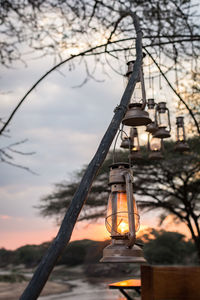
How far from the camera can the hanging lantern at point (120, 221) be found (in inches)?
46.6

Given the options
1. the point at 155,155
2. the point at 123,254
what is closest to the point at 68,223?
the point at 123,254

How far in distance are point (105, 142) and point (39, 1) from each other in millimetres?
2554

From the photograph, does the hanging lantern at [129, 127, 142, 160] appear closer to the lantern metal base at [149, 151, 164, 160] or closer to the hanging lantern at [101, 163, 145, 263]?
the lantern metal base at [149, 151, 164, 160]

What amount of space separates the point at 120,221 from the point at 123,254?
11 centimetres

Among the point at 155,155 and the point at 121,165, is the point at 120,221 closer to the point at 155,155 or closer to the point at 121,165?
the point at 121,165

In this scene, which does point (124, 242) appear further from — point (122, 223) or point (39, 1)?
point (39, 1)

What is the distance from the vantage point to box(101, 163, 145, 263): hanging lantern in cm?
118

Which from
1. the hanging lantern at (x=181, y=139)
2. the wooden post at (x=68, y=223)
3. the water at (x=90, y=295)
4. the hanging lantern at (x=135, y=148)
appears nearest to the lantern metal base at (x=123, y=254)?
the wooden post at (x=68, y=223)

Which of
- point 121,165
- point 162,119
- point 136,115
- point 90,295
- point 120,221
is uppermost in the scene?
point 162,119

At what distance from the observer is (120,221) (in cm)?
124

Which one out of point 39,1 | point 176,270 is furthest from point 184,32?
point 176,270

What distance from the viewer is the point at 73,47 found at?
356 centimetres

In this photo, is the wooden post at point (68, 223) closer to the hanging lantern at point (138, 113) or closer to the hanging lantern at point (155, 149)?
the hanging lantern at point (138, 113)

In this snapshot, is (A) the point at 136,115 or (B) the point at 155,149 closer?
(A) the point at 136,115
